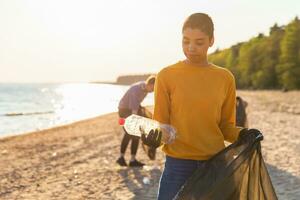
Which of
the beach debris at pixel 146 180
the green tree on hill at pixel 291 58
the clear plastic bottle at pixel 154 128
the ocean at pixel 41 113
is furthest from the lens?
the green tree on hill at pixel 291 58

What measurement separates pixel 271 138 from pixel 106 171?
6.48 m

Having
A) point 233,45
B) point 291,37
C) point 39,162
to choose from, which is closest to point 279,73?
point 291,37

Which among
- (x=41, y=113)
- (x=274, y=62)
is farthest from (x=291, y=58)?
(x=41, y=113)

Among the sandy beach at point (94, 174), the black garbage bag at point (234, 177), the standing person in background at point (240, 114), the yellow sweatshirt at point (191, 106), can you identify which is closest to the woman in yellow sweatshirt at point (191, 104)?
the yellow sweatshirt at point (191, 106)

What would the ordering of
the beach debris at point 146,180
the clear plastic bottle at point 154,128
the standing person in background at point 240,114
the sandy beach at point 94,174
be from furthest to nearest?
the standing person in background at point 240,114
the beach debris at point 146,180
the sandy beach at point 94,174
the clear plastic bottle at point 154,128

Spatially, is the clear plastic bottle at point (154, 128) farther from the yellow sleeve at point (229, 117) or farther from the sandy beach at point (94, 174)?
the sandy beach at point (94, 174)

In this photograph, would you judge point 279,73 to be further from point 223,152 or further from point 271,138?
point 223,152

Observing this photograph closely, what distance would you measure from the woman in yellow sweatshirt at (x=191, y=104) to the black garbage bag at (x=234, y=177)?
0.35ft

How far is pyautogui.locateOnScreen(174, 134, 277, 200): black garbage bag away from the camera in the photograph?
107 inches

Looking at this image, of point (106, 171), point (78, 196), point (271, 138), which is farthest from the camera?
point (271, 138)

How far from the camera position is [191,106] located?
9.45 ft

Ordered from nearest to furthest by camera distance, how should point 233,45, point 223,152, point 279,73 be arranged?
point 223,152, point 279,73, point 233,45

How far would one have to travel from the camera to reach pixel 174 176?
2.94 metres

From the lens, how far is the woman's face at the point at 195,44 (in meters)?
2.93
